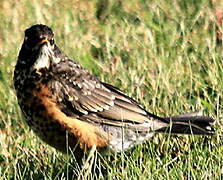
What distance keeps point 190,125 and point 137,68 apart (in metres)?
1.58

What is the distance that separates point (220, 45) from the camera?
7.64m

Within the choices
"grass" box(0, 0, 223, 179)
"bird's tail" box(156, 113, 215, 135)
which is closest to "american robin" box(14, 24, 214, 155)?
"bird's tail" box(156, 113, 215, 135)

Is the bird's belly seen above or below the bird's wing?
below

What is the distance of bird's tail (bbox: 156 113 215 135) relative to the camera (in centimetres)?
588

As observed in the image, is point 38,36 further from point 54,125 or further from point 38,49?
point 54,125

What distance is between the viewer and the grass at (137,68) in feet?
18.7

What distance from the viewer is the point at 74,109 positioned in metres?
6.00

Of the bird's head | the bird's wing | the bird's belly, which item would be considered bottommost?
the bird's belly

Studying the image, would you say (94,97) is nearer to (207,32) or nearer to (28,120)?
(28,120)

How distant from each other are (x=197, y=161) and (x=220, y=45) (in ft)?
7.33

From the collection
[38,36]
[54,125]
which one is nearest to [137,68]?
[38,36]

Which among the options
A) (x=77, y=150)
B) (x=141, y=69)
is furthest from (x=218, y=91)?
(x=77, y=150)

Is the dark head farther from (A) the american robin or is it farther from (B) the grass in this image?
(B) the grass

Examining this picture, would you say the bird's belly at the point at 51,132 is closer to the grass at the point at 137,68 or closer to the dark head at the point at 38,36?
the grass at the point at 137,68
